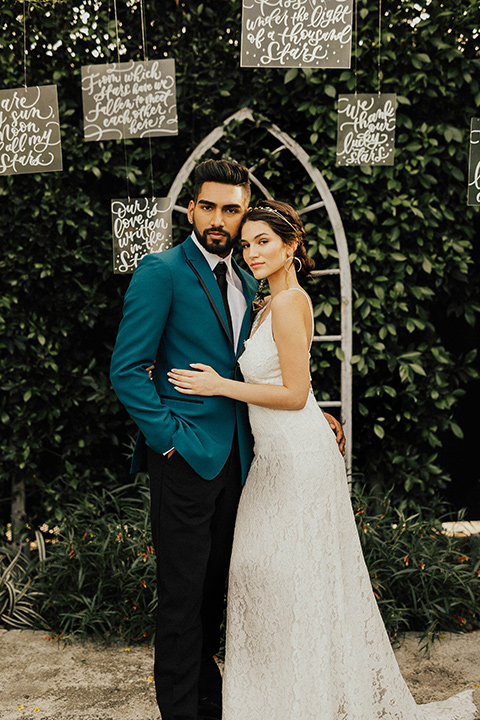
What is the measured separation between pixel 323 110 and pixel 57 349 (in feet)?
6.82

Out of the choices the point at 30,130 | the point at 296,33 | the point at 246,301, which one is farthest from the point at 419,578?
the point at 30,130

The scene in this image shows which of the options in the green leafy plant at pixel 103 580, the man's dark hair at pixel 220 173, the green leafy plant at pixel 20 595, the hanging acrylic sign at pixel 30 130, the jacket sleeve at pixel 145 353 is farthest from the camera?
the hanging acrylic sign at pixel 30 130

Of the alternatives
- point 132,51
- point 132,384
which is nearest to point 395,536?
point 132,384

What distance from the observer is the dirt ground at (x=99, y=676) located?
8.51 feet

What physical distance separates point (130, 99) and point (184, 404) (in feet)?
6.60

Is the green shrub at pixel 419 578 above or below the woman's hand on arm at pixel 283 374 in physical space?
below

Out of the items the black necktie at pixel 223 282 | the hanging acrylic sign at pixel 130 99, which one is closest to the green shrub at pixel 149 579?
the black necktie at pixel 223 282

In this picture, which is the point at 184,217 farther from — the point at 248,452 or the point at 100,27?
the point at 248,452

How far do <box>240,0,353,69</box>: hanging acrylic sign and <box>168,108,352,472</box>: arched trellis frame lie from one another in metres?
0.41

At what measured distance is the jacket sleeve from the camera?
205cm

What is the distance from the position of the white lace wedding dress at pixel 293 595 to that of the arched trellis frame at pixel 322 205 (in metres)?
1.36

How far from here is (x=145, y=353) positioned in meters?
2.09

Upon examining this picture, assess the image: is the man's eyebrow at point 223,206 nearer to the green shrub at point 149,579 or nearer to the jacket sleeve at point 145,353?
the jacket sleeve at point 145,353

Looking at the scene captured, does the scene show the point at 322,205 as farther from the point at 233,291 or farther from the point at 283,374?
the point at 283,374
